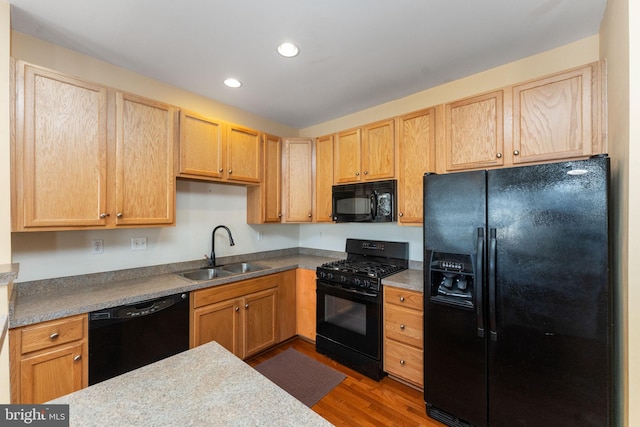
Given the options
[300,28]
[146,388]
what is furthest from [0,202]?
[300,28]

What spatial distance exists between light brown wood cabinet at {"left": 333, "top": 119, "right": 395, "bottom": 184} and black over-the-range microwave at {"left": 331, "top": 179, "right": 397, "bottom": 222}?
0.09 metres

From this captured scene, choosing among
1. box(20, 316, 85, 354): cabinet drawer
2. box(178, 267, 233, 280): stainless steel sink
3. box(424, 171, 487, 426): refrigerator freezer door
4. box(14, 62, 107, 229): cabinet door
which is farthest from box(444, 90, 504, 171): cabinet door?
box(20, 316, 85, 354): cabinet drawer

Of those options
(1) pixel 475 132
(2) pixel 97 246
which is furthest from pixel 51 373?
(1) pixel 475 132

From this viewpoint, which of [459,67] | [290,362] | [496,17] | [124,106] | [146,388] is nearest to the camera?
[146,388]

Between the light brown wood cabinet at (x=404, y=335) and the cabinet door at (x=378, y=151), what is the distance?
109 centimetres

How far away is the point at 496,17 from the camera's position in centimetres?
166

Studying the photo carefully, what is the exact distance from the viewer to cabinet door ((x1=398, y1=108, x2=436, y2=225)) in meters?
2.29

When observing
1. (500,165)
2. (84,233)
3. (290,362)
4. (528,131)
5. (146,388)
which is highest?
(528,131)

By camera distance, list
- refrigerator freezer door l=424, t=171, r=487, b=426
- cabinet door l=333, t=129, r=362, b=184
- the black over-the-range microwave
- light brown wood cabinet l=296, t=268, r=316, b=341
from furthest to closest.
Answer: light brown wood cabinet l=296, t=268, r=316, b=341 < cabinet door l=333, t=129, r=362, b=184 < the black over-the-range microwave < refrigerator freezer door l=424, t=171, r=487, b=426

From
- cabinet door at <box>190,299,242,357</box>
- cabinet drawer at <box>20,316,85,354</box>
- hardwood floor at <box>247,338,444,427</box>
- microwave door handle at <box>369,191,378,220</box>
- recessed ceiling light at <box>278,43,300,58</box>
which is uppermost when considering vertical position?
recessed ceiling light at <box>278,43,300,58</box>

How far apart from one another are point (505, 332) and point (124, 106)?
3041 mm

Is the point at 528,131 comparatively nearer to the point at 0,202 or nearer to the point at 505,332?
the point at 505,332

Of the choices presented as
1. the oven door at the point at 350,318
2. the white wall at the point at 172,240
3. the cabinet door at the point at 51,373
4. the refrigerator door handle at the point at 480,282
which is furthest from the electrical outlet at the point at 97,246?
the refrigerator door handle at the point at 480,282

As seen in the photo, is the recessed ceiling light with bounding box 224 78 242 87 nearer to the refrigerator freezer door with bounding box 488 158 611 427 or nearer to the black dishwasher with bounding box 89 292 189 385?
the black dishwasher with bounding box 89 292 189 385
